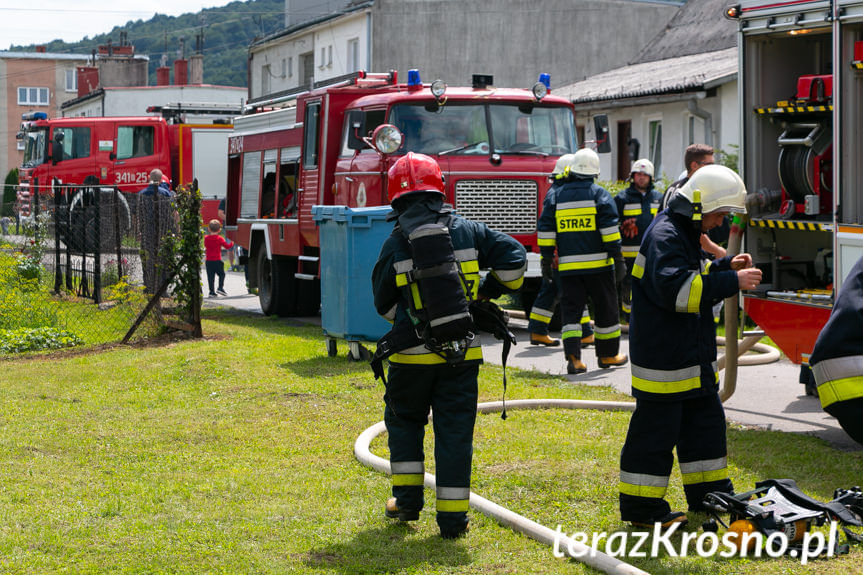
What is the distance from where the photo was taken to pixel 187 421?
8.12 m

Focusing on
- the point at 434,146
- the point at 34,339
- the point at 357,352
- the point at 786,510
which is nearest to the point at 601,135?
the point at 434,146

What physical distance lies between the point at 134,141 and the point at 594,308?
18.4 meters

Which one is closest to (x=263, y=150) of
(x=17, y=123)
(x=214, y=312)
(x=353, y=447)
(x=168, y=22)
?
(x=214, y=312)

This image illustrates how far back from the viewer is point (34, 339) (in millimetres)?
12523

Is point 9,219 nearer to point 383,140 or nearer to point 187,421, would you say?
point 383,140

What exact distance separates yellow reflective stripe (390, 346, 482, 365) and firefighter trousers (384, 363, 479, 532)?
0.09ft

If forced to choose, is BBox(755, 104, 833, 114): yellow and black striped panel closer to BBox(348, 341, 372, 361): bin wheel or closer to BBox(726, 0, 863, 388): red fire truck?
BBox(726, 0, 863, 388): red fire truck

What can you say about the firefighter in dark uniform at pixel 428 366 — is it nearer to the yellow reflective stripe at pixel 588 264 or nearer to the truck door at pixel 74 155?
the yellow reflective stripe at pixel 588 264

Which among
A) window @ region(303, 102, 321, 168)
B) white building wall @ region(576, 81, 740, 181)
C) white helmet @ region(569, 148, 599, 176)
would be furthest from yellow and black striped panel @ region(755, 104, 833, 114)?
white building wall @ region(576, 81, 740, 181)

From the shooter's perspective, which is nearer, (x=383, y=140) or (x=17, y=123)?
(x=383, y=140)

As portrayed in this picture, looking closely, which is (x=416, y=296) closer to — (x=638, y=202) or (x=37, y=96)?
(x=638, y=202)

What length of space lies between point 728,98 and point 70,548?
17.6m

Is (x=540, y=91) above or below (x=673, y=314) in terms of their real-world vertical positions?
above

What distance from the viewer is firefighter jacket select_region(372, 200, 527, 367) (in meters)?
5.26
